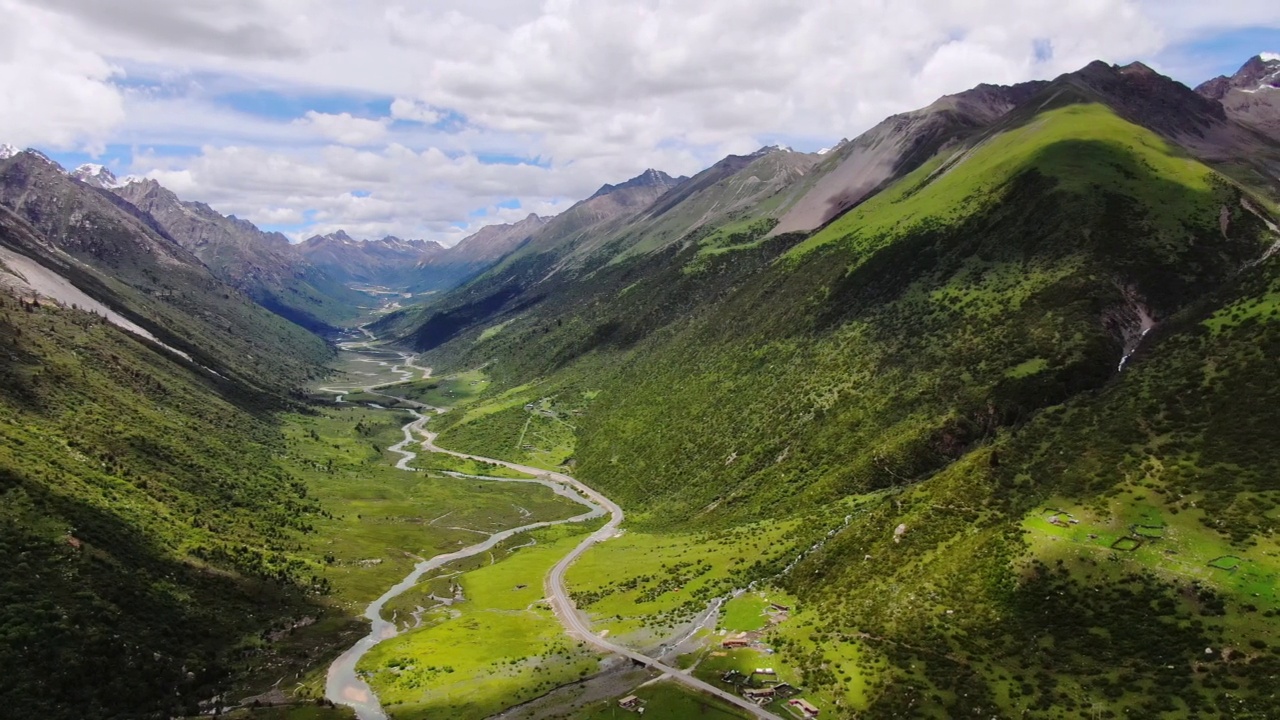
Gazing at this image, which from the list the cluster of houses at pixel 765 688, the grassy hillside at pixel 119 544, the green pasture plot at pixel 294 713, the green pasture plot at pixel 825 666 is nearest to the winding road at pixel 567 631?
the cluster of houses at pixel 765 688

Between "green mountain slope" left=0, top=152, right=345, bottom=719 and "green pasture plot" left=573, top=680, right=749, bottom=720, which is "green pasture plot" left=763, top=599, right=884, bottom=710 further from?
"green mountain slope" left=0, top=152, right=345, bottom=719

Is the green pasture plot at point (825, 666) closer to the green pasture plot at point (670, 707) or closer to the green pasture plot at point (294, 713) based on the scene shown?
the green pasture plot at point (670, 707)

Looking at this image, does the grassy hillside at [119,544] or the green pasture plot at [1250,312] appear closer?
the grassy hillside at [119,544]

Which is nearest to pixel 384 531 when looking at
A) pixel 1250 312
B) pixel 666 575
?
pixel 666 575

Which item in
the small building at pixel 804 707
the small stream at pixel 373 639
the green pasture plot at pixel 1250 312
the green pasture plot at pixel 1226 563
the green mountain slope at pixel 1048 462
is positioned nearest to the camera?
the green mountain slope at pixel 1048 462

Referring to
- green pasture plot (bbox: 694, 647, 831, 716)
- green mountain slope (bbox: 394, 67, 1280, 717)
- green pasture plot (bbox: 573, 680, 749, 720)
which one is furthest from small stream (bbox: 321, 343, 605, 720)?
green pasture plot (bbox: 694, 647, 831, 716)

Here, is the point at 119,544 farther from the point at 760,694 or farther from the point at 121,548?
the point at 760,694

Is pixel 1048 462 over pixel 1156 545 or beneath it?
over
